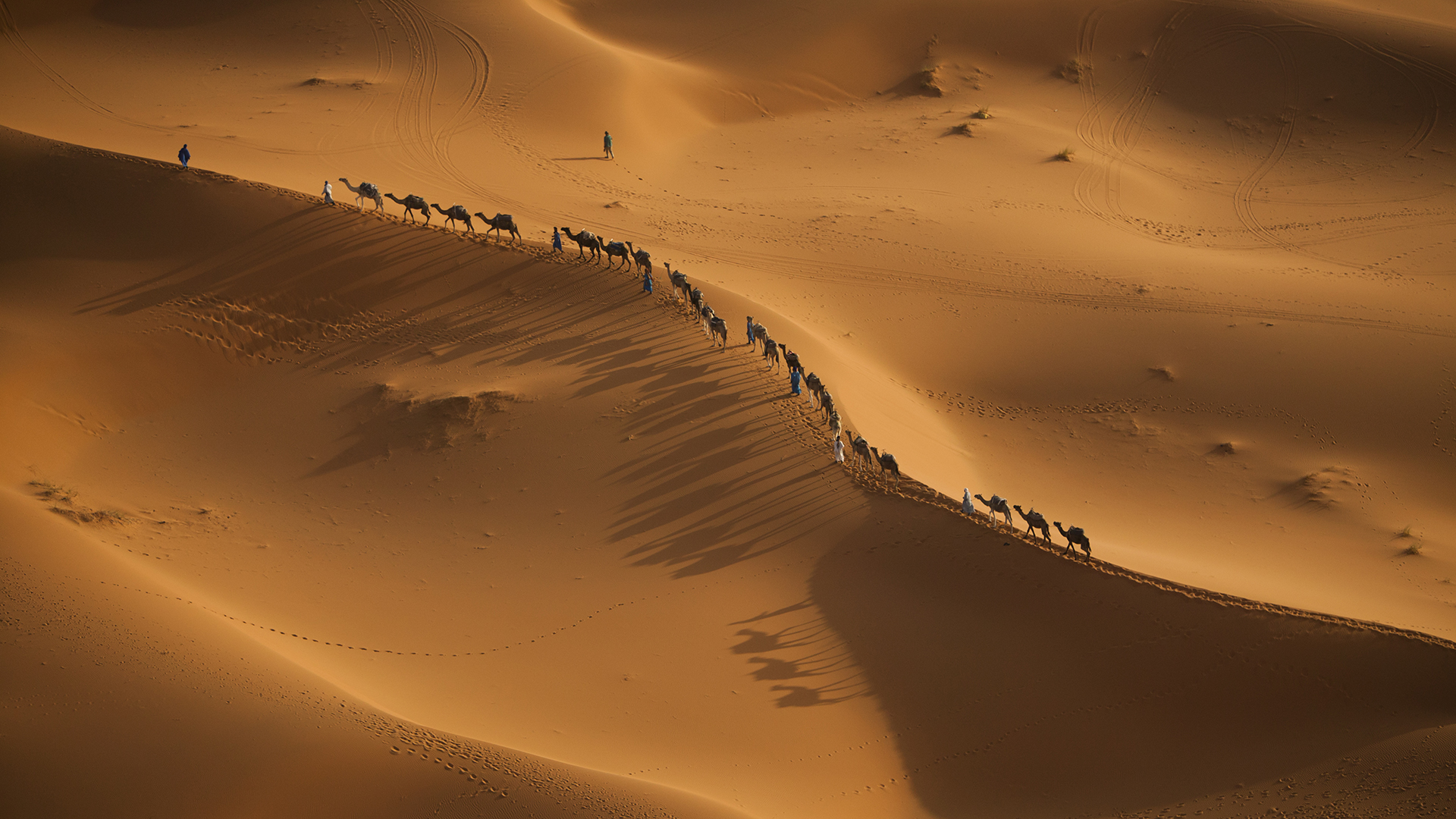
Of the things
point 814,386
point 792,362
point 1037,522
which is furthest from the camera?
point 792,362

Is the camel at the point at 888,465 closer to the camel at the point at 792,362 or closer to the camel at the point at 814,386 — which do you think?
the camel at the point at 814,386

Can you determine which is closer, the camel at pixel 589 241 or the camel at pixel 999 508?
the camel at pixel 999 508

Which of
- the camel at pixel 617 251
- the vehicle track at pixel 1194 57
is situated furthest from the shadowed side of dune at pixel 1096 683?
the vehicle track at pixel 1194 57

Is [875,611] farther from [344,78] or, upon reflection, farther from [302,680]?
[344,78]

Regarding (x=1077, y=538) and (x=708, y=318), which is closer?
(x=1077, y=538)

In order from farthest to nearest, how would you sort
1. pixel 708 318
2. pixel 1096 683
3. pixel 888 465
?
pixel 708 318 < pixel 888 465 < pixel 1096 683

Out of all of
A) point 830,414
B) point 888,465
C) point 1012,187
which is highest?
point 1012,187

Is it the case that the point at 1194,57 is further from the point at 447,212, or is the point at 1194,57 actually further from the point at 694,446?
the point at 694,446

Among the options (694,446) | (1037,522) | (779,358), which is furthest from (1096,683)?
(779,358)
